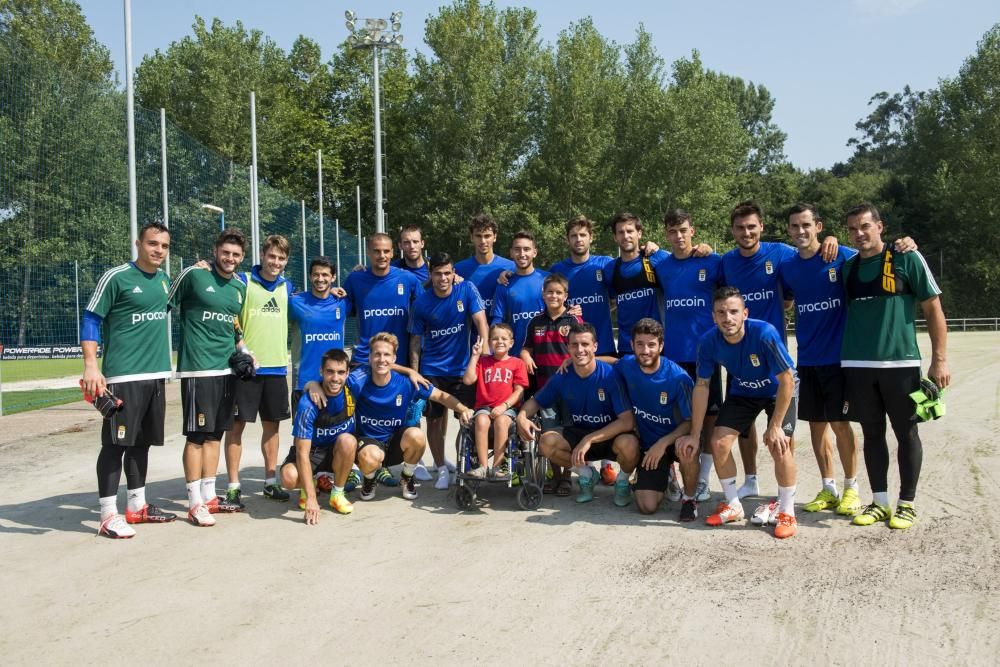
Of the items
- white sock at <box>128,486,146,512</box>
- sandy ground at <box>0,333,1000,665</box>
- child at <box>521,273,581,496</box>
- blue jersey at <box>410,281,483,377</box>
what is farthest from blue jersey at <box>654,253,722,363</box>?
white sock at <box>128,486,146,512</box>

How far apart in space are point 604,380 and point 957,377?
11.7m

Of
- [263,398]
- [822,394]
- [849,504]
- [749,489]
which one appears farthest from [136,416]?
[849,504]

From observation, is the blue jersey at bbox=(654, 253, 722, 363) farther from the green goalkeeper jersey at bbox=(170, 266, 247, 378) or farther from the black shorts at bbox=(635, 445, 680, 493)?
the green goalkeeper jersey at bbox=(170, 266, 247, 378)

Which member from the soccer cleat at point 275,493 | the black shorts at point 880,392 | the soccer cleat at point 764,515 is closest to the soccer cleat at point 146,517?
the soccer cleat at point 275,493

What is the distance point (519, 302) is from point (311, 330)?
1.70 metres

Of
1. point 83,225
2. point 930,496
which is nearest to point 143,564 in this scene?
point 930,496

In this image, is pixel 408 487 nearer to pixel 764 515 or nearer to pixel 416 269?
pixel 416 269

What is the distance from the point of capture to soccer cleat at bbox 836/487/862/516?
5387 millimetres

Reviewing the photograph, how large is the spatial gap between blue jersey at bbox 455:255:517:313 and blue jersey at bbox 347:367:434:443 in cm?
123

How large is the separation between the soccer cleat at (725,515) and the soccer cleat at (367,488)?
8.12 ft

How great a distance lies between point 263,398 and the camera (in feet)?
19.8

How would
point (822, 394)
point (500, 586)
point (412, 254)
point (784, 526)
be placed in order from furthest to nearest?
point (412, 254)
point (822, 394)
point (784, 526)
point (500, 586)

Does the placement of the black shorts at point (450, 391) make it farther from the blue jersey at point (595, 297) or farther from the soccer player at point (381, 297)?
the blue jersey at point (595, 297)

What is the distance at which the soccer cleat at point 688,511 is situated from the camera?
17.6 ft
